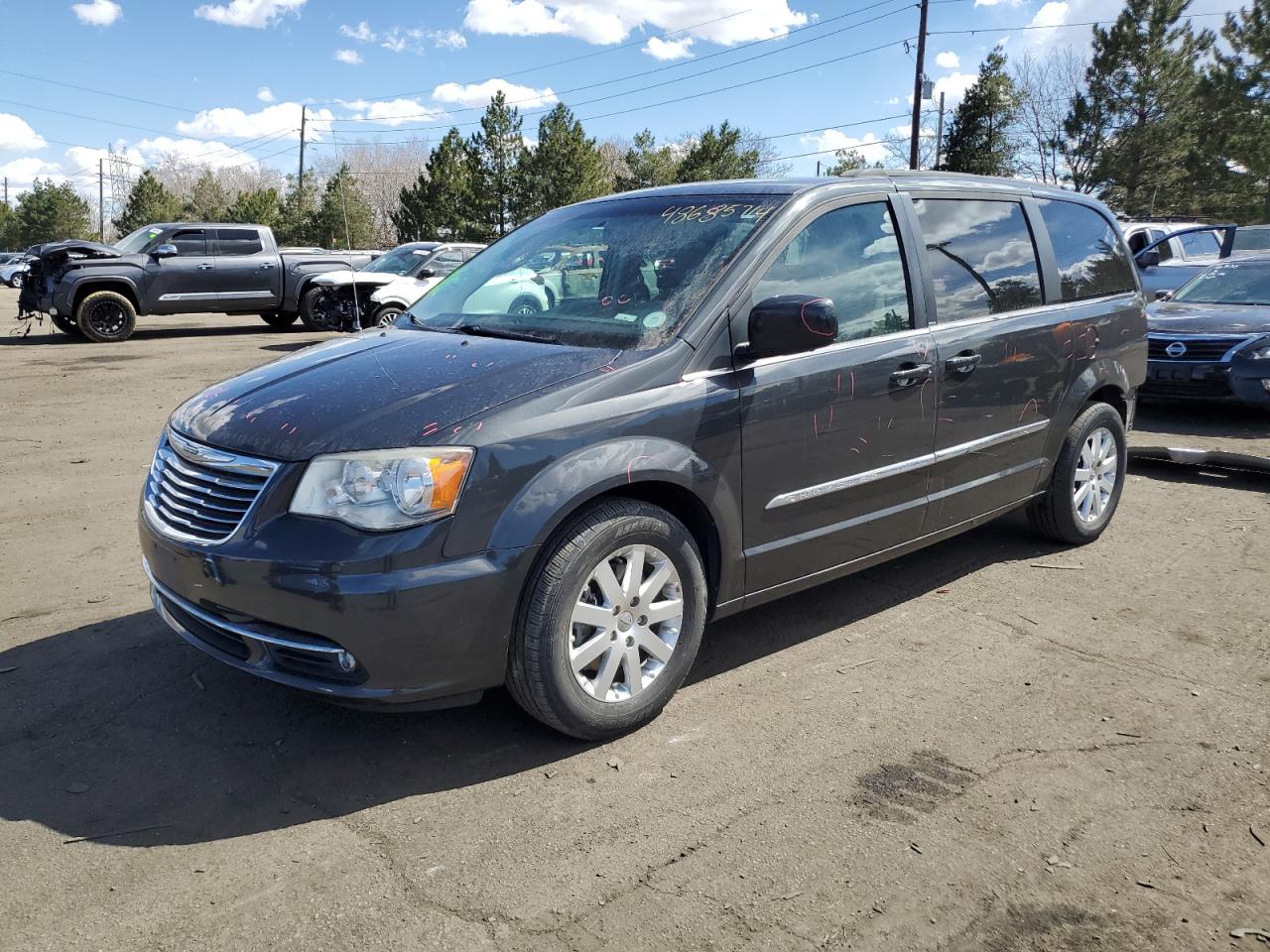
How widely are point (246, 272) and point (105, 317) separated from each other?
98.0 inches

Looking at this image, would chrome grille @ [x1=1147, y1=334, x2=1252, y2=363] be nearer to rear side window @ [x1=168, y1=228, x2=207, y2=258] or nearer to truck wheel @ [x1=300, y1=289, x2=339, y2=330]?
truck wheel @ [x1=300, y1=289, x2=339, y2=330]

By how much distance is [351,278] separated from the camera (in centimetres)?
1700

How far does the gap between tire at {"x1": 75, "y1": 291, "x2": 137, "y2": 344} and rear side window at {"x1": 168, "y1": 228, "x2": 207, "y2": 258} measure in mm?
1340

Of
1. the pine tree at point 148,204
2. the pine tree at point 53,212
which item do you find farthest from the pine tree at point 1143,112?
the pine tree at point 53,212

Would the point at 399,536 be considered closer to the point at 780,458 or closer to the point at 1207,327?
the point at 780,458

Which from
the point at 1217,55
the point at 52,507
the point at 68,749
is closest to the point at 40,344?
the point at 52,507

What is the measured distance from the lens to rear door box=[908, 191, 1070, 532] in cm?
431

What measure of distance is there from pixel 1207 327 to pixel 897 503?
21.0 ft

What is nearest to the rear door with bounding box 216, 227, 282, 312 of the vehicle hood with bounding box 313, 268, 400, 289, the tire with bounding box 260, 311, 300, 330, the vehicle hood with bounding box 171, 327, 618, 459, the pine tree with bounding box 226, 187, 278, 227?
the vehicle hood with bounding box 313, 268, 400, 289

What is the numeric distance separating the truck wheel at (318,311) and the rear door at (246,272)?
0.60m

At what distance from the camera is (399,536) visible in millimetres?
2844

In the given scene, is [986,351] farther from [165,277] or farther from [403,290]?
[165,277]

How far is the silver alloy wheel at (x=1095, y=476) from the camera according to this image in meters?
5.31

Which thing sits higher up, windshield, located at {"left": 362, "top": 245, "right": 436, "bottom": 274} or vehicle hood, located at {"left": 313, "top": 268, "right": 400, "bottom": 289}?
windshield, located at {"left": 362, "top": 245, "right": 436, "bottom": 274}
